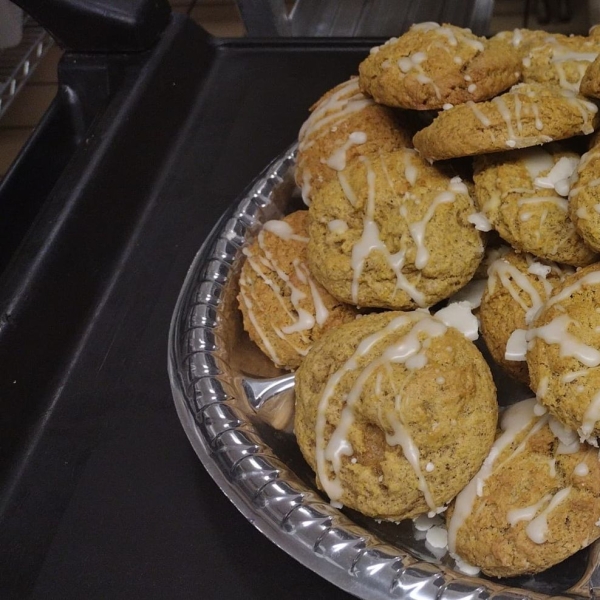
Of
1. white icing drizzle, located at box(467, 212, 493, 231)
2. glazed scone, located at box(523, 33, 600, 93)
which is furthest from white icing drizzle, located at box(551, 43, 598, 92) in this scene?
white icing drizzle, located at box(467, 212, 493, 231)

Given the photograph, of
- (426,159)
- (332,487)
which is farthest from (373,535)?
(426,159)

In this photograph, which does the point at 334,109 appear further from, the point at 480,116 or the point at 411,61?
the point at 480,116

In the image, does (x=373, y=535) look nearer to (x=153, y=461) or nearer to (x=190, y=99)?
(x=153, y=461)

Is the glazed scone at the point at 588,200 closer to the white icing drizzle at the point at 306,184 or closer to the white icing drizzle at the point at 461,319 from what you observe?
the white icing drizzle at the point at 461,319

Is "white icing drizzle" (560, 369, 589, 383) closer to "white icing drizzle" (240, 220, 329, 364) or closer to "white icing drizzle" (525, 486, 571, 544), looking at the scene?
"white icing drizzle" (525, 486, 571, 544)

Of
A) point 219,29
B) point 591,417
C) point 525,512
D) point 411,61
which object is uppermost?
point 411,61

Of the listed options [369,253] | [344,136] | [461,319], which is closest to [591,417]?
[461,319]
